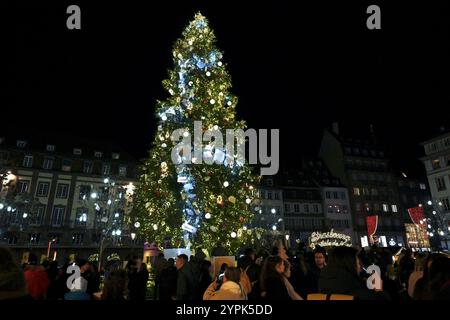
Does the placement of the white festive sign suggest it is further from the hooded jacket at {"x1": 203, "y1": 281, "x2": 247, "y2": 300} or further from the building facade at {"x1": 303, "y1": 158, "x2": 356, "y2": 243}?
the building facade at {"x1": 303, "y1": 158, "x2": 356, "y2": 243}

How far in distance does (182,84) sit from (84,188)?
3410 centimetres

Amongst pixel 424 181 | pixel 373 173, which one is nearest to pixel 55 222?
pixel 373 173

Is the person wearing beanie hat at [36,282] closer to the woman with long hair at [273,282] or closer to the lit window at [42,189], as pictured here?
the woman with long hair at [273,282]

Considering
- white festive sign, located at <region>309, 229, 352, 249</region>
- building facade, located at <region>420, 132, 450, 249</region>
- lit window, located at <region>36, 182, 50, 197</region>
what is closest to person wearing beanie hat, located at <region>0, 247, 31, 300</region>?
white festive sign, located at <region>309, 229, 352, 249</region>

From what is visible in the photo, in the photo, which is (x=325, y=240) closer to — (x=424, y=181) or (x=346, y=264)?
(x=346, y=264)

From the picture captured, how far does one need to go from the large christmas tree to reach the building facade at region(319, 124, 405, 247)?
158ft

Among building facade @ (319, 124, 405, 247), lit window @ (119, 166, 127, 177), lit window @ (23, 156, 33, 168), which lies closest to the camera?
lit window @ (23, 156, 33, 168)

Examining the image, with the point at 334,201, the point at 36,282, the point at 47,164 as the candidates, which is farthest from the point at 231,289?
the point at 334,201

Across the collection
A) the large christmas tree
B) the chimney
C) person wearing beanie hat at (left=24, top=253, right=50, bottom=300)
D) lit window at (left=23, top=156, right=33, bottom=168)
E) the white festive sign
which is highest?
the chimney

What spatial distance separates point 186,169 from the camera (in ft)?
52.5

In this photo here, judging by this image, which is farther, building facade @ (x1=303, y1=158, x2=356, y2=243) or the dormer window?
building facade @ (x1=303, y1=158, x2=356, y2=243)

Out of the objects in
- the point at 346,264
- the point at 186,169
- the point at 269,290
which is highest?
the point at 186,169

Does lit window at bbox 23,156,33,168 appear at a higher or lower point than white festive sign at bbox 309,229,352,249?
higher

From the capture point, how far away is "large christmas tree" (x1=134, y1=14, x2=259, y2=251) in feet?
50.9
